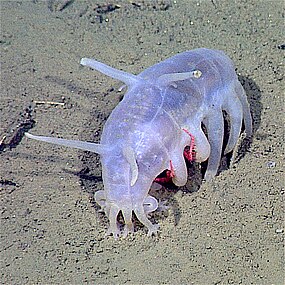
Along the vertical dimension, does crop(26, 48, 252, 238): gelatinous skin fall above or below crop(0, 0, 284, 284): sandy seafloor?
above

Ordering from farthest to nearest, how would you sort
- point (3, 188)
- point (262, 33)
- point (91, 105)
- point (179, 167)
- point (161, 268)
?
point (262, 33)
point (91, 105)
point (3, 188)
point (179, 167)
point (161, 268)

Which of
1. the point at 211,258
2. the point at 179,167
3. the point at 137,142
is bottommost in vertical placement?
the point at 211,258

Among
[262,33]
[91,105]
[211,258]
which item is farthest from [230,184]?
[262,33]

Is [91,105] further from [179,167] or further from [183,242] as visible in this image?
[183,242]

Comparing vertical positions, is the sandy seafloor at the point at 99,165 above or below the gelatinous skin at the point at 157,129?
below
